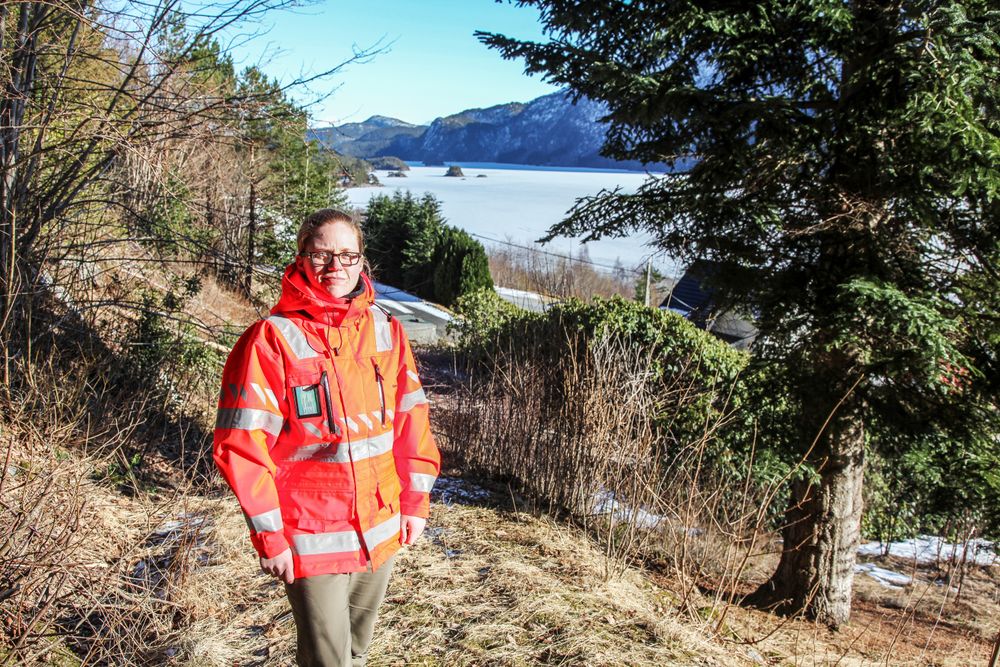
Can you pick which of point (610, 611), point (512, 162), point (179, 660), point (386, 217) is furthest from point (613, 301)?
point (512, 162)

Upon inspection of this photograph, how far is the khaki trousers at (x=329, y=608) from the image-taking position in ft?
6.76

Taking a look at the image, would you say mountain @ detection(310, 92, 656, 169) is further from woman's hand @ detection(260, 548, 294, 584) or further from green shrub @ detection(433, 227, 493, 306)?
woman's hand @ detection(260, 548, 294, 584)

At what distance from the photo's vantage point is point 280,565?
1.93 meters

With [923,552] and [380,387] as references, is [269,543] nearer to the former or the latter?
[380,387]

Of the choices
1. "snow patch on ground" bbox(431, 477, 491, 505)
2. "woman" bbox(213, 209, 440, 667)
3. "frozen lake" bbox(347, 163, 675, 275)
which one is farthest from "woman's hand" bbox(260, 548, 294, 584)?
"frozen lake" bbox(347, 163, 675, 275)

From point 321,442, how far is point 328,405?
4.6 inches

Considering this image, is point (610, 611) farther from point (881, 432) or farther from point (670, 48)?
point (670, 48)

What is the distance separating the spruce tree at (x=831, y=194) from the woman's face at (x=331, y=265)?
338cm

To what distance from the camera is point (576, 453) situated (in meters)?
5.23

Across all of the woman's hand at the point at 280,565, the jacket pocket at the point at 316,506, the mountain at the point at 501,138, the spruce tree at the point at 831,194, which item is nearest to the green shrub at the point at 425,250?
the spruce tree at the point at 831,194

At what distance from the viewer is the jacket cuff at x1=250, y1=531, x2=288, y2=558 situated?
1.91 meters

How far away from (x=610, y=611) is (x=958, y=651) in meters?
4.12

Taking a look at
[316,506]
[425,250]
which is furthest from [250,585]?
[425,250]

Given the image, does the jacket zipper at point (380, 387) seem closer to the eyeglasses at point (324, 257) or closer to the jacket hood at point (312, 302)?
the jacket hood at point (312, 302)
